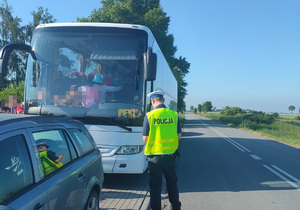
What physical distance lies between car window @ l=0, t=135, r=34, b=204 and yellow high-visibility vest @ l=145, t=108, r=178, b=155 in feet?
6.68

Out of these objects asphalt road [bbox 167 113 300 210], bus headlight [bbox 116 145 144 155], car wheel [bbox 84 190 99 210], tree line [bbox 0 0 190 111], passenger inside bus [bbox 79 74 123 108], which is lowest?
asphalt road [bbox 167 113 300 210]

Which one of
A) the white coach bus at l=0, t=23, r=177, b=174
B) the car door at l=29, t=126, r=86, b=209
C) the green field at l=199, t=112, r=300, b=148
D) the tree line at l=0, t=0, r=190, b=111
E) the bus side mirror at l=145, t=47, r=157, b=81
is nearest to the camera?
the car door at l=29, t=126, r=86, b=209

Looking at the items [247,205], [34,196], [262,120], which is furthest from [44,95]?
[262,120]

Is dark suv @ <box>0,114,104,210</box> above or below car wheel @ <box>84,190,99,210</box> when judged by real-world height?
above

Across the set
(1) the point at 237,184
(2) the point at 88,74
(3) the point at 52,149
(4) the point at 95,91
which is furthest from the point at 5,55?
(1) the point at 237,184

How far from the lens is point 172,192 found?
160 inches

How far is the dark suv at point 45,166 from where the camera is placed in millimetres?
2043

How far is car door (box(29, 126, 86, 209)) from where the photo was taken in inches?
95.0

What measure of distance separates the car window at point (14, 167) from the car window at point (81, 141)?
1030 millimetres

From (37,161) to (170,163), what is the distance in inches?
84.6

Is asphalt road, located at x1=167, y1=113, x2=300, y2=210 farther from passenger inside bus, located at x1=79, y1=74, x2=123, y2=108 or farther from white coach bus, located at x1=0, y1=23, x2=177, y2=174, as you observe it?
passenger inside bus, located at x1=79, y1=74, x2=123, y2=108

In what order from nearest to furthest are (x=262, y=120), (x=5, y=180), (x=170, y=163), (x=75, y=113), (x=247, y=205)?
(x=5, y=180)
(x=170, y=163)
(x=247, y=205)
(x=75, y=113)
(x=262, y=120)

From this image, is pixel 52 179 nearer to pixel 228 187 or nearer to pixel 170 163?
pixel 170 163

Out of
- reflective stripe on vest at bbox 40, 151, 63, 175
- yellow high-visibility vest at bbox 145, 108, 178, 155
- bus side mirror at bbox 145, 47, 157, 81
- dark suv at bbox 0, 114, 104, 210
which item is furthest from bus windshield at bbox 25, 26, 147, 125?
reflective stripe on vest at bbox 40, 151, 63, 175
